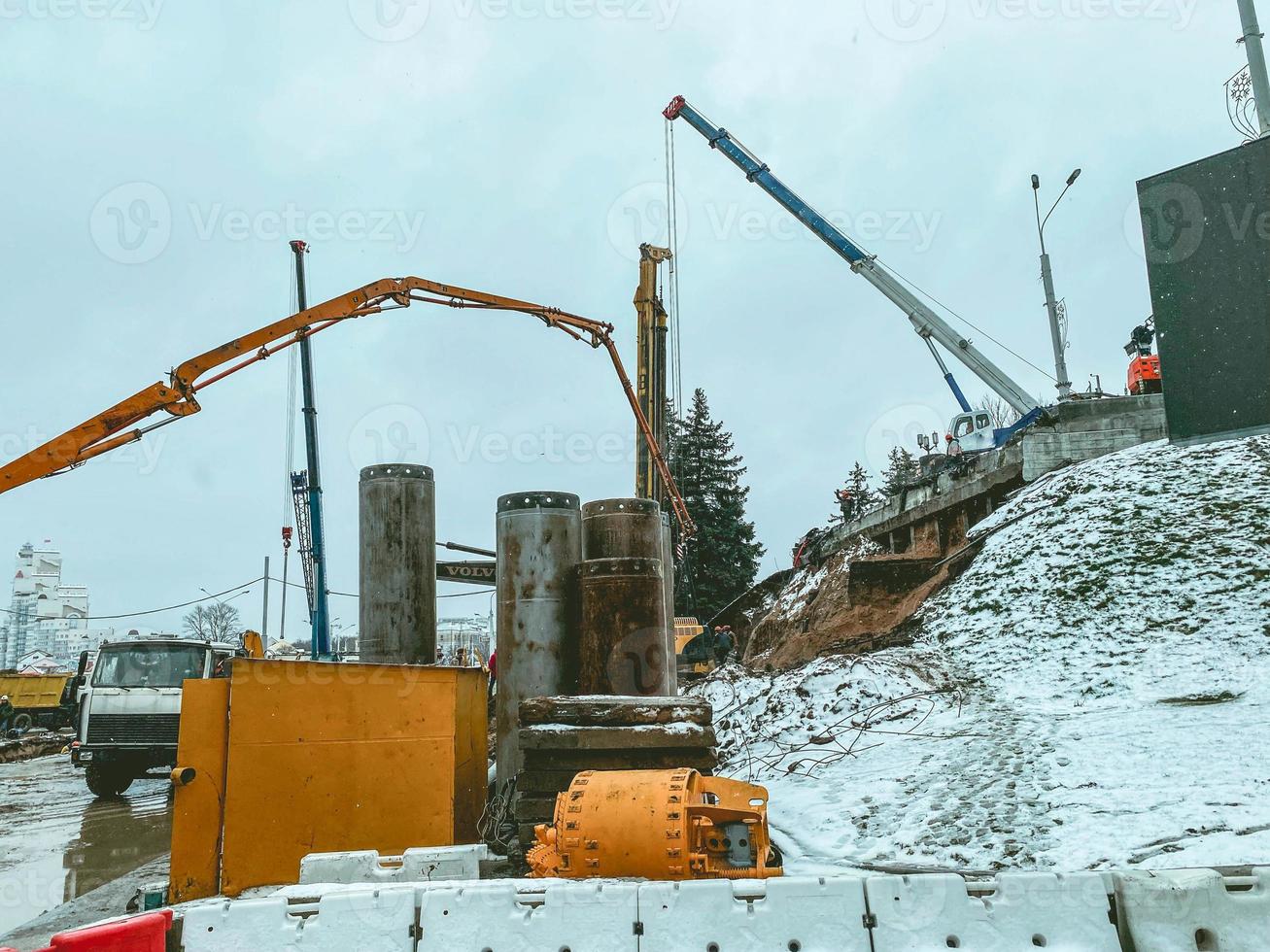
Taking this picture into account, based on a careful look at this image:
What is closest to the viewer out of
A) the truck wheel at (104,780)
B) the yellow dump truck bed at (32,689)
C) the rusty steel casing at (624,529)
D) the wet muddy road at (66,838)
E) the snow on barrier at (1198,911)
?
the snow on barrier at (1198,911)

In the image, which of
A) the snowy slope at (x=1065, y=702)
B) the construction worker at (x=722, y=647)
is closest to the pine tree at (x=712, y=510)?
the construction worker at (x=722, y=647)

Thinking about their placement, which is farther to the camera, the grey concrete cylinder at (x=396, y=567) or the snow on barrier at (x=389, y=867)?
the grey concrete cylinder at (x=396, y=567)

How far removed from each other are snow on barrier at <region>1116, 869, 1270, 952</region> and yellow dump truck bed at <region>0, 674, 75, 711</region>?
32108mm

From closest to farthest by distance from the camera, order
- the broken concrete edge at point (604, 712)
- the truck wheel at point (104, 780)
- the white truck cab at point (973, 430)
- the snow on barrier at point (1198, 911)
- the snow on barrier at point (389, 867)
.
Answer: the snow on barrier at point (1198, 911) < the snow on barrier at point (389, 867) < the broken concrete edge at point (604, 712) < the truck wheel at point (104, 780) < the white truck cab at point (973, 430)

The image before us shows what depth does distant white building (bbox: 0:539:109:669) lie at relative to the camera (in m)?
81.0

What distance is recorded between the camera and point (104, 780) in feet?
43.2

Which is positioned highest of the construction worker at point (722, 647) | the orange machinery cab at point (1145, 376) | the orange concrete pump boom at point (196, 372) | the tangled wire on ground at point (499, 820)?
the orange machinery cab at point (1145, 376)

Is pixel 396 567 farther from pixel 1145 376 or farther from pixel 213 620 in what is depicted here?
pixel 213 620

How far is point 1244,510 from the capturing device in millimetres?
14172

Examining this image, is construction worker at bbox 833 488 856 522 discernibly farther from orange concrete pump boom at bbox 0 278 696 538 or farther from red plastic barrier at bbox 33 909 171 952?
red plastic barrier at bbox 33 909 171 952

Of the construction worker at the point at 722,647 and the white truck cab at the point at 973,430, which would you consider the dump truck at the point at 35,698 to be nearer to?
the construction worker at the point at 722,647

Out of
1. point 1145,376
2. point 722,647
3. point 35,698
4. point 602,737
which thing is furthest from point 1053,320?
point 35,698

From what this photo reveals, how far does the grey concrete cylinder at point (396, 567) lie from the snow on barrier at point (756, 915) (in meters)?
5.95

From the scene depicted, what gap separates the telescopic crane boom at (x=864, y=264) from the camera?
26891 millimetres
